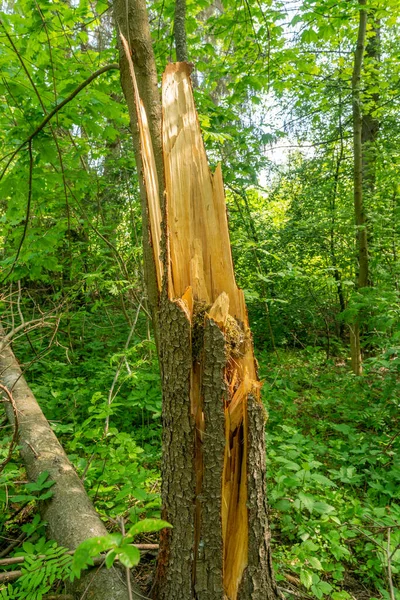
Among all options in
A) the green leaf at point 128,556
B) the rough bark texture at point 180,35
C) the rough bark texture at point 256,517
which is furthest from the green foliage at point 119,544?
the rough bark texture at point 180,35

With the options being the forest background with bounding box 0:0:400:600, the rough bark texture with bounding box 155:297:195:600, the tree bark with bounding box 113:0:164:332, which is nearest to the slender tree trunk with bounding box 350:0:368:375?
the forest background with bounding box 0:0:400:600

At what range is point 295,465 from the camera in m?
2.09

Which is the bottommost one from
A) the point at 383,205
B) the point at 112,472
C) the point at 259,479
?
the point at 112,472

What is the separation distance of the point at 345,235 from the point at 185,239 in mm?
5694

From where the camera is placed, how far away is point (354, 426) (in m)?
4.22

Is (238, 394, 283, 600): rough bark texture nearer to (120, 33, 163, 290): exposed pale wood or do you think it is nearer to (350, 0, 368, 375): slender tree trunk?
(120, 33, 163, 290): exposed pale wood

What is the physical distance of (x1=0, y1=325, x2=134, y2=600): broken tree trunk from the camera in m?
1.52

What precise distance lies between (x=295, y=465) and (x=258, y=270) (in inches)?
128

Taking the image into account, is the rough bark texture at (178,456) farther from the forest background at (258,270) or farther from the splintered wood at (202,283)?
the forest background at (258,270)

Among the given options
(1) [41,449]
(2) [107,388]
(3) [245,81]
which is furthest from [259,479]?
(3) [245,81]

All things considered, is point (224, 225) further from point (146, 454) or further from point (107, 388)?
point (107, 388)

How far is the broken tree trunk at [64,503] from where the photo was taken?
1519 mm

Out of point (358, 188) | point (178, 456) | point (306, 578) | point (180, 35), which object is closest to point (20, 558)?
point (178, 456)

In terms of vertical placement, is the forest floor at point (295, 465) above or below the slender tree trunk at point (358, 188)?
below
